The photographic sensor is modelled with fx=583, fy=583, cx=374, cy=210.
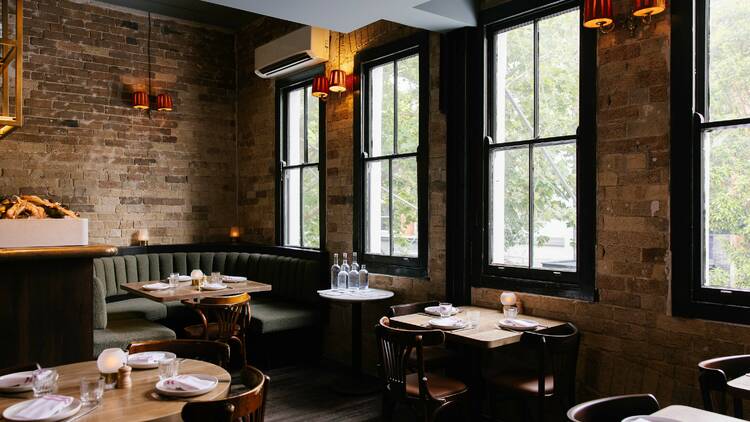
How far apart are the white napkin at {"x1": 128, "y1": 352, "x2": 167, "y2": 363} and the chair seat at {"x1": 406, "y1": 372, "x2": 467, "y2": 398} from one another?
4.81 ft

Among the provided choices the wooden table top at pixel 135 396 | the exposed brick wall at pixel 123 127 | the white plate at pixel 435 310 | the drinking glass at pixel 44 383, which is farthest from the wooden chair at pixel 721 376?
the exposed brick wall at pixel 123 127

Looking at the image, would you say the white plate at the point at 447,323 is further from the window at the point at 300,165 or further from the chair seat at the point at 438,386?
the window at the point at 300,165

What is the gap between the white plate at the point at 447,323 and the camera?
3686mm

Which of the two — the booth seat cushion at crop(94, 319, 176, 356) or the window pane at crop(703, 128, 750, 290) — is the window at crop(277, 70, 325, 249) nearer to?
the booth seat cushion at crop(94, 319, 176, 356)

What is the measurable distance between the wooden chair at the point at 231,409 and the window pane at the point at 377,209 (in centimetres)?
327

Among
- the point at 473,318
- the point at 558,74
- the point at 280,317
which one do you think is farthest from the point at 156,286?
the point at 558,74

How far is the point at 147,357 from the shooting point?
271cm

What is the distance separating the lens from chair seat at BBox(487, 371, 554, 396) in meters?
3.45

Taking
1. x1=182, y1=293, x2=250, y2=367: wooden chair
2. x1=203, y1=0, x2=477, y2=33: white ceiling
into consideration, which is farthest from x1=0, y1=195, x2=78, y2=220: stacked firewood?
x1=203, y1=0, x2=477, y2=33: white ceiling

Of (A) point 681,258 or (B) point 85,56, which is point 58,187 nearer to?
(B) point 85,56

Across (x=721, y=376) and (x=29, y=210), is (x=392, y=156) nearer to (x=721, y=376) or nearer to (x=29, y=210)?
(x=29, y=210)

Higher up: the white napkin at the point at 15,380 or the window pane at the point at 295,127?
the window pane at the point at 295,127

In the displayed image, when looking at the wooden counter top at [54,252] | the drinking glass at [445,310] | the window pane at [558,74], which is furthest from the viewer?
the drinking glass at [445,310]

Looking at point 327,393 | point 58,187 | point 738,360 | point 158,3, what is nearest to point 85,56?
point 158,3
